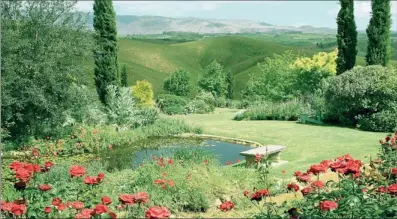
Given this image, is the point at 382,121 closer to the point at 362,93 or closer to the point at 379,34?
the point at 362,93

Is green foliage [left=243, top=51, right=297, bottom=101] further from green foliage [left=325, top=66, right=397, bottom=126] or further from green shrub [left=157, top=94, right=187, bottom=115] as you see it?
green foliage [left=325, top=66, right=397, bottom=126]

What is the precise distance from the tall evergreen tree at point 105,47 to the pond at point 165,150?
23.0ft

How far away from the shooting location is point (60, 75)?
14.2m

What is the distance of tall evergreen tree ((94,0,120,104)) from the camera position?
2141cm

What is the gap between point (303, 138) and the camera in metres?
14.5

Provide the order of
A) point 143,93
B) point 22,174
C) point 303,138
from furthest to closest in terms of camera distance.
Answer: point 143,93 → point 303,138 → point 22,174

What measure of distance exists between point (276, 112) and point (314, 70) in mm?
7529

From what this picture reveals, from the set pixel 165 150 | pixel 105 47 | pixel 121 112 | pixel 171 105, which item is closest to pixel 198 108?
pixel 171 105

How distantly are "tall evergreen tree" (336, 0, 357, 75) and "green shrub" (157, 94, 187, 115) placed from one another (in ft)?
31.1

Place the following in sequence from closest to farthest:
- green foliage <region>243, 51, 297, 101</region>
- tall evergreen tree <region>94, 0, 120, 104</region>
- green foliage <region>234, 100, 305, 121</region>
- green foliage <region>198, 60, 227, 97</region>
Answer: green foliage <region>234, 100, 305, 121</region>
tall evergreen tree <region>94, 0, 120, 104</region>
green foliage <region>243, 51, 297, 101</region>
green foliage <region>198, 60, 227, 97</region>

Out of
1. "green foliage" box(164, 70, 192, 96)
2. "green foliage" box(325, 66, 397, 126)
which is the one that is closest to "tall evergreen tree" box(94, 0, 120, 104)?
"green foliage" box(325, 66, 397, 126)

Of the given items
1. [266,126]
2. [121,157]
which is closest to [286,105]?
[266,126]

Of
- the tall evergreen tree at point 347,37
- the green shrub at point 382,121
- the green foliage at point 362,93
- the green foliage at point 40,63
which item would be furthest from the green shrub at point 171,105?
the green shrub at point 382,121

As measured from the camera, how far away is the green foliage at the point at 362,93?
16000 millimetres
